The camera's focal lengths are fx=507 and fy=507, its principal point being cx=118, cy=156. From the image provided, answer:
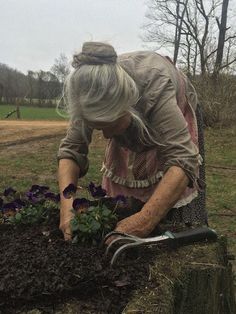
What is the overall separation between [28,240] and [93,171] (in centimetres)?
800

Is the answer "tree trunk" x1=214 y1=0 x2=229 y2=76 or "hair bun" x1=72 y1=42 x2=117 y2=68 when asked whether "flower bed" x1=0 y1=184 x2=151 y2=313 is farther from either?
"tree trunk" x1=214 y1=0 x2=229 y2=76

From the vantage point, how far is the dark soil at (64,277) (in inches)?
67.2

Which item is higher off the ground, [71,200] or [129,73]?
[129,73]

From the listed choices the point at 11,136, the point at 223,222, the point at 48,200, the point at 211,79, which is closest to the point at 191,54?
the point at 211,79

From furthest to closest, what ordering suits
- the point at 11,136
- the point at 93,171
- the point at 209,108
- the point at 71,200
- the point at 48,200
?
the point at 209,108 → the point at 11,136 → the point at 93,171 → the point at 48,200 → the point at 71,200

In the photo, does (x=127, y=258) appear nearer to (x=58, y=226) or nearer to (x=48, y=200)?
(x=58, y=226)

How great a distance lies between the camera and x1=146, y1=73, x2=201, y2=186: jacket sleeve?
88.8 inches

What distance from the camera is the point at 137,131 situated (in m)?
2.32

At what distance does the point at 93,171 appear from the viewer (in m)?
10.3

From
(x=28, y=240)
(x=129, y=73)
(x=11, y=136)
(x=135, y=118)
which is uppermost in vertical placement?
(x=129, y=73)

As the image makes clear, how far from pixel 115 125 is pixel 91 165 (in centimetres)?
882

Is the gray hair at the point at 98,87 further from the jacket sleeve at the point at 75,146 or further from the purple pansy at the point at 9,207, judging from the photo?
the purple pansy at the point at 9,207

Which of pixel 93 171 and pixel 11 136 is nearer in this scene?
pixel 93 171

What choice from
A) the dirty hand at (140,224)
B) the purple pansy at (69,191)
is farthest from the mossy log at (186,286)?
the purple pansy at (69,191)
